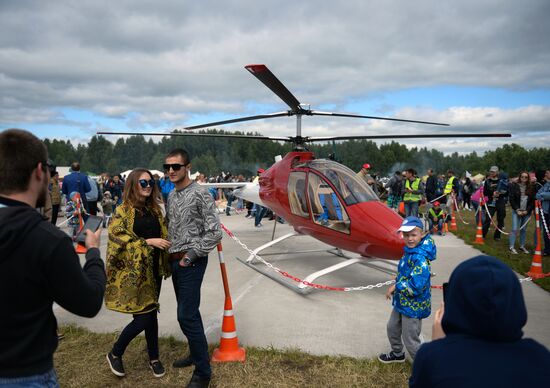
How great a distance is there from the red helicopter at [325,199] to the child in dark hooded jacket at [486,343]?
4174 millimetres

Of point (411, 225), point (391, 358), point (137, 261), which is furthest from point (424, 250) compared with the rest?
point (137, 261)

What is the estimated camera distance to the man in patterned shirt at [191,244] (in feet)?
10.6

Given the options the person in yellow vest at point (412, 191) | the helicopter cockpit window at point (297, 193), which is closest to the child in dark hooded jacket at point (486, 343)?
the helicopter cockpit window at point (297, 193)

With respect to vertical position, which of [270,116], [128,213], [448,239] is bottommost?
[448,239]

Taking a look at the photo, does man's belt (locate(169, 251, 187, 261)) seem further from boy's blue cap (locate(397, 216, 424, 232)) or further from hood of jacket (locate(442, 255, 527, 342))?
hood of jacket (locate(442, 255, 527, 342))

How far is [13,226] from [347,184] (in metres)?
5.11

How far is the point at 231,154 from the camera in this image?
95.2 metres

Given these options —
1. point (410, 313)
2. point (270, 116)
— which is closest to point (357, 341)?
point (410, 313)

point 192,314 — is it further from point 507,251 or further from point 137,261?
point 507,251

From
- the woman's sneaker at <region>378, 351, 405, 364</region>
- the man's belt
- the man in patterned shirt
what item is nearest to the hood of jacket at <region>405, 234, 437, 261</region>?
the woman's sneaker at <region>378, 351, 405, 364</region>

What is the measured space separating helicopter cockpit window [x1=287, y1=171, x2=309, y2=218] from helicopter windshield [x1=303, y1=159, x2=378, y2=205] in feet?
1.31

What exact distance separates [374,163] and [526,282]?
105651 mm

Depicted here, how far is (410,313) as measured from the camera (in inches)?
131

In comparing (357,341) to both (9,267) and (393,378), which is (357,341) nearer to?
(393,378)
